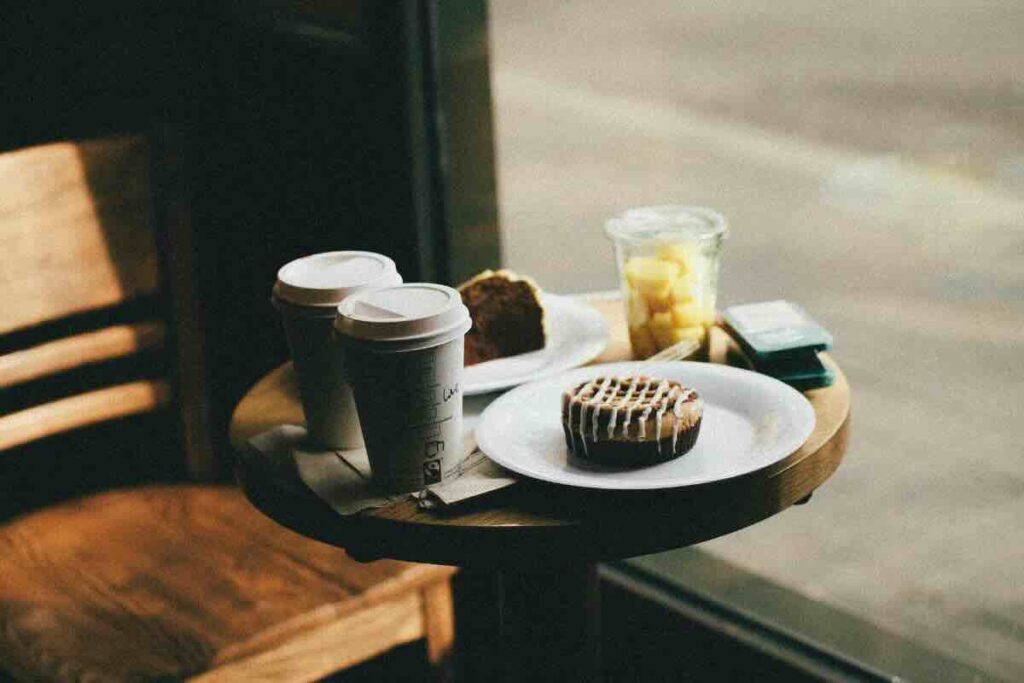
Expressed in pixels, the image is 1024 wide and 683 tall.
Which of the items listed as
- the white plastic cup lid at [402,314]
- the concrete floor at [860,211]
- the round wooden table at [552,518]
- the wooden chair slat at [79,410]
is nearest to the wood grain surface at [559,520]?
the round wooden table at [552,518]

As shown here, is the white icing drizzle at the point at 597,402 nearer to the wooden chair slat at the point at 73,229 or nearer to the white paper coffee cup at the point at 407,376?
the white paper coffee cup at the point at 407,376

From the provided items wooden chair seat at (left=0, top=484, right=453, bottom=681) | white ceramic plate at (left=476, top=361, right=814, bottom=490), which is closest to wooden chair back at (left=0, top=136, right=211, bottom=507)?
wooden chair seat at (left=0, top=484, right=453, bottom=681)

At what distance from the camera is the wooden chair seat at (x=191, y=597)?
124cm

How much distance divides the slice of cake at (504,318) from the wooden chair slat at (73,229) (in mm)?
609

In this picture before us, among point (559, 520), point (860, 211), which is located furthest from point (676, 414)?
point (860, 211)

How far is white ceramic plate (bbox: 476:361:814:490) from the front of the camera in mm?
928

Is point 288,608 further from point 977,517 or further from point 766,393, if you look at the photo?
point 977,517

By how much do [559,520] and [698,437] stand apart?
0.20 metres

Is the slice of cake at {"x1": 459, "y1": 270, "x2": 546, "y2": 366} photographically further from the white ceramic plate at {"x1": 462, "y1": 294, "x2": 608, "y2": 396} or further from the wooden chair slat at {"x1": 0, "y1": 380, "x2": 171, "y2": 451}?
the wooden chair slat at {"x1": 0, "y1": 380, "x2": 171, "y2": 451}

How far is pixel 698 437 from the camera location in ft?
3.36

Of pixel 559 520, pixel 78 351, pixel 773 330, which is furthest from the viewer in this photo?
pixel 78 351

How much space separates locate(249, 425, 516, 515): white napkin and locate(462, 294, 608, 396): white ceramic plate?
0.40 feet

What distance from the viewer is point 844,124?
4.96m

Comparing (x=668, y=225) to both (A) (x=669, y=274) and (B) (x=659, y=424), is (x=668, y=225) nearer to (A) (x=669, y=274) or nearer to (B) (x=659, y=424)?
(A) (x=669, y=274)
